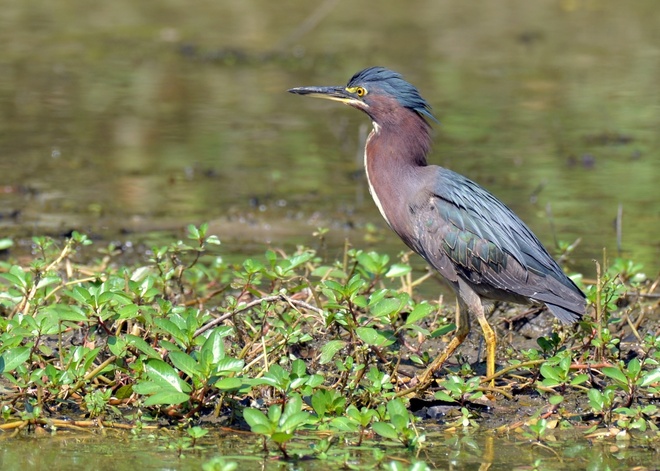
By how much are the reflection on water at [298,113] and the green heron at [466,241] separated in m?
1.91

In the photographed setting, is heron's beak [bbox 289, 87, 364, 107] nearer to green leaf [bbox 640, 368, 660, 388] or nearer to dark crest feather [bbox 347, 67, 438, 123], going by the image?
dark crest feather [bbox 347, 67, 438, 123]

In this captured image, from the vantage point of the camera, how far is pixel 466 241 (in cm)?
498

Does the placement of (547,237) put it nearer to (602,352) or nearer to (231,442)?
(602,352)

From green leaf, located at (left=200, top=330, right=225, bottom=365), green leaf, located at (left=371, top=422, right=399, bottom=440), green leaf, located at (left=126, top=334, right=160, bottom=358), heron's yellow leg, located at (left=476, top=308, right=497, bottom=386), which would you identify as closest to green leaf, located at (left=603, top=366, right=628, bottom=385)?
heron's yellow leg, located at (left=476, top=308, right=497, bottom=386)

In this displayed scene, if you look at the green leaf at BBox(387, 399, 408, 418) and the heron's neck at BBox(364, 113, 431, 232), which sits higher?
the heron's neck at BBox(364, 113, 431, 232)

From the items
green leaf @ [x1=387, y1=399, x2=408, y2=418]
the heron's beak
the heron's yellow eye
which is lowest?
green leaf @ [x1=387, y1=399, x2=408, y2=418]

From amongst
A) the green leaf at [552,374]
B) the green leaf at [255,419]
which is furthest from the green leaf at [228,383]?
the green leaf at [552,374]

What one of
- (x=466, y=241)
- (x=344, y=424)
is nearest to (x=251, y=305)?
(x=344, y=424)

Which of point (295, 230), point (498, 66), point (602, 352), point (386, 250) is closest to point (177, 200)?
point (295, 230)

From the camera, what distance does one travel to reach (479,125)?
1099 cm

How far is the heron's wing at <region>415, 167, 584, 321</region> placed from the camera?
4.97m

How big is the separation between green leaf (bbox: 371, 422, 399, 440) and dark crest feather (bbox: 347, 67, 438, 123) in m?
1.98

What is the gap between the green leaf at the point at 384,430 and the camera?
12.6 ft

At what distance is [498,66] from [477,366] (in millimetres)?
9115
